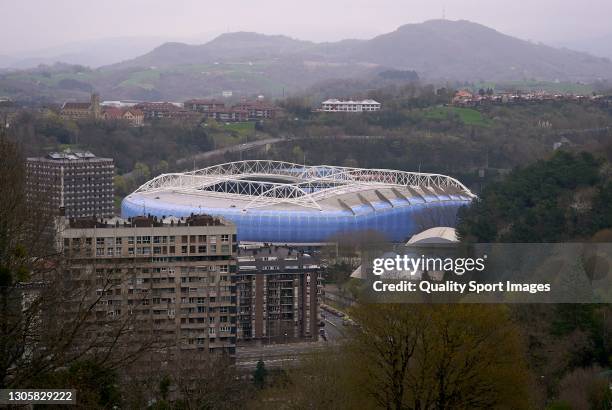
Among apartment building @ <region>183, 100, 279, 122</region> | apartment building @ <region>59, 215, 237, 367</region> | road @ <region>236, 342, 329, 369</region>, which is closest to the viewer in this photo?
apartment building @ <region>59, 215, 237, 367</region>

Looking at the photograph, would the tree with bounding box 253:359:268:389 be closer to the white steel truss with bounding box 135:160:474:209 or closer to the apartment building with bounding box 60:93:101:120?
the white steel truss with bounding box 135:160:474:209

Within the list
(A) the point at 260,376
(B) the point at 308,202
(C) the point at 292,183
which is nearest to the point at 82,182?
(C) the point at 292,183

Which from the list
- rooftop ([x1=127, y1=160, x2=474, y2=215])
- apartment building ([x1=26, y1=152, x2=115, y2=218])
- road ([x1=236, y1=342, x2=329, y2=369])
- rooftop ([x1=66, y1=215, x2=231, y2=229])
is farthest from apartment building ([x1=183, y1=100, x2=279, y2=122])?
rooftop ([x1=66, y1=215, x2=231, y2=229])

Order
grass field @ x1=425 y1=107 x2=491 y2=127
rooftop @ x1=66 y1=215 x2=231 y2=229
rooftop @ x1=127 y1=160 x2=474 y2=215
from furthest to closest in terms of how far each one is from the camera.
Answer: grass field @ x1=425 y1=107 x2=491 y2=127, rooftop @ x1=127 y1=160 x2=474 y2=215, rooftop @ x1=66 y1=215 x2=231 y2=229

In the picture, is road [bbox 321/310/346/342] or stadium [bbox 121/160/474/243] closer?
road [bbox 321/310/346/342]

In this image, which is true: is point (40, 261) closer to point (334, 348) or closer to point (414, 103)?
point (334, 348)

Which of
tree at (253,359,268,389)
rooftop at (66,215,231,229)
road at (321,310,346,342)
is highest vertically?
rooftop at (66,215,231,229)

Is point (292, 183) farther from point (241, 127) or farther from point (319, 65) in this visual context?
point (319, 65)

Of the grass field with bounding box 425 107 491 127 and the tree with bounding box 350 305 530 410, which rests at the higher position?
the tree with bounding box 350 305 530 410

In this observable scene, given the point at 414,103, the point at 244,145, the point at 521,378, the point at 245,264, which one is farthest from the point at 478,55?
the point at 521,378
